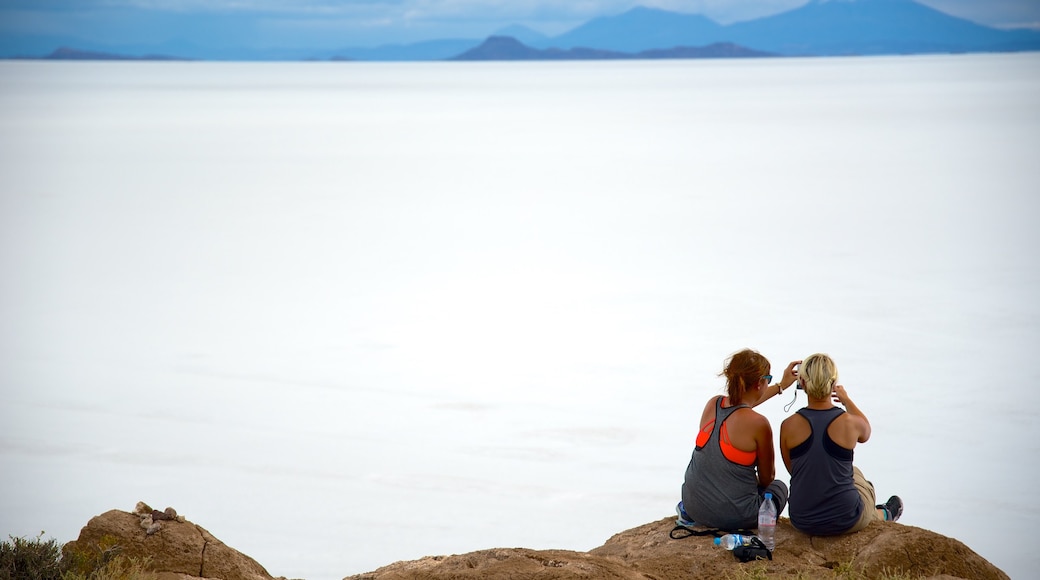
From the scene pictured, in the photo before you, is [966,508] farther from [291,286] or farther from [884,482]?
[291,286]

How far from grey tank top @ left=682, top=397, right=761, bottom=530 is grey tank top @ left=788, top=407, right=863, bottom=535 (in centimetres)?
18

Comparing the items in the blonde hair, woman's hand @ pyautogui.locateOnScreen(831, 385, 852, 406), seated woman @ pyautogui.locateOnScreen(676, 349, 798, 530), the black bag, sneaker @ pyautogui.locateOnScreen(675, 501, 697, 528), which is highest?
the blonde hair

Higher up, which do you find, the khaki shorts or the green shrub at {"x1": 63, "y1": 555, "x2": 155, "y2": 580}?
the khaki shorts

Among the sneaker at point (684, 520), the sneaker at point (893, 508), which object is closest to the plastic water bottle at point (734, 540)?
the sneaker at point (684, 520)

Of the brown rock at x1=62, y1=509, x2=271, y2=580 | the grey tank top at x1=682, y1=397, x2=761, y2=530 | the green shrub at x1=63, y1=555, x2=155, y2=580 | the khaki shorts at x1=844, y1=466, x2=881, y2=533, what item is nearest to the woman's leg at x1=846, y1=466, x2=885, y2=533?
the khaki shorts at x1=844, y1=466, x2=881, y2=533

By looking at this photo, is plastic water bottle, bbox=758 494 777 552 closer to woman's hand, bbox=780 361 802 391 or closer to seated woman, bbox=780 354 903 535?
seated woman, bbox=780 354 903 535

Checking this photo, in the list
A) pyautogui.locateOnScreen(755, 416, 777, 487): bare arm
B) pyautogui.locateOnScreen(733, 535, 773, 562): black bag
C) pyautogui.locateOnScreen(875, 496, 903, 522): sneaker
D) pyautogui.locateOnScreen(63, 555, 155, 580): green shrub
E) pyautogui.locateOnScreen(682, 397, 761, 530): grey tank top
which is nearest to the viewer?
pyautogui.locateOnScreen(63, 555, 155, 580): green shrub

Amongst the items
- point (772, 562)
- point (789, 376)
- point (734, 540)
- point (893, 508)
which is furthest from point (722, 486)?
point (893, 508)

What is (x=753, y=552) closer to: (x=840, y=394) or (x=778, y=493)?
(x=778, y=493)

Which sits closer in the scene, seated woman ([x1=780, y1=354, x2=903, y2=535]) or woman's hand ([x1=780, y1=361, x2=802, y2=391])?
seated woman ([x1=780, y1=354, x2=903, y2=535])

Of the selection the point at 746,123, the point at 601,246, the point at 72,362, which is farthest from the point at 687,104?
the point at 72,362

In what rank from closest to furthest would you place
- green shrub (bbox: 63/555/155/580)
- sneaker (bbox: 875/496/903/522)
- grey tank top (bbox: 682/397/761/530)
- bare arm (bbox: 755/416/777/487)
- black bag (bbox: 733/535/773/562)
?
green shrub (bbox: 63/555/155/580) → black bag (bbox: 733/535/773/562) → bare arm (bbox: 755/416/777/487) → grey tank top (bbox: 682/397/761/530) → sneaker (bbox: 875/496/903/522)

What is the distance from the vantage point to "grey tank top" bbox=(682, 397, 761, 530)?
423 cm

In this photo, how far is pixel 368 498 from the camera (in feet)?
20.8
